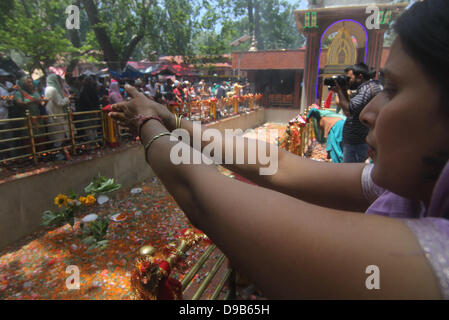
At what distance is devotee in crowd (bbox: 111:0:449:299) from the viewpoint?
485mm

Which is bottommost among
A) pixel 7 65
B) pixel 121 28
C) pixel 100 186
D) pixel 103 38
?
pixel 100 186

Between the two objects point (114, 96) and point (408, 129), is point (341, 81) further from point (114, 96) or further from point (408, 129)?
point (114, 96)

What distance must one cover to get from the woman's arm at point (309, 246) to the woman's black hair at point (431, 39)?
0.29m

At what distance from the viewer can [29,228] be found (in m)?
4.70

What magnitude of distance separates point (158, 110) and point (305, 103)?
521 inches

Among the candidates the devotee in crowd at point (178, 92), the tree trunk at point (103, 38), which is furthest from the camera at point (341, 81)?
the tree trunk at point (103, 38)

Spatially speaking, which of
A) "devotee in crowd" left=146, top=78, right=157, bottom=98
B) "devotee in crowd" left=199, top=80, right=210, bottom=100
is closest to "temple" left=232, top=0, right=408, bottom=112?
"devotee in crowd" left=146, top=78, right=157, bottom=98

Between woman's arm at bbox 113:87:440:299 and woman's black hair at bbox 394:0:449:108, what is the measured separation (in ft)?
0.94

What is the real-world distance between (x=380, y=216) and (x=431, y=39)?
36 centimetres

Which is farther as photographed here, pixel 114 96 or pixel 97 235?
pixel 114 96

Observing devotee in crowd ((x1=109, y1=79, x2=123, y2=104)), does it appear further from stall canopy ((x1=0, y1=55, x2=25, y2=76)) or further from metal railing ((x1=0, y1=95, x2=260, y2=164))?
stall canopy ((x1=0, y1=55, x2=25, y2=76))

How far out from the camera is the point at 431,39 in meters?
0.56

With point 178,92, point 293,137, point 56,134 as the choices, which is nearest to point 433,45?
point 293,137
